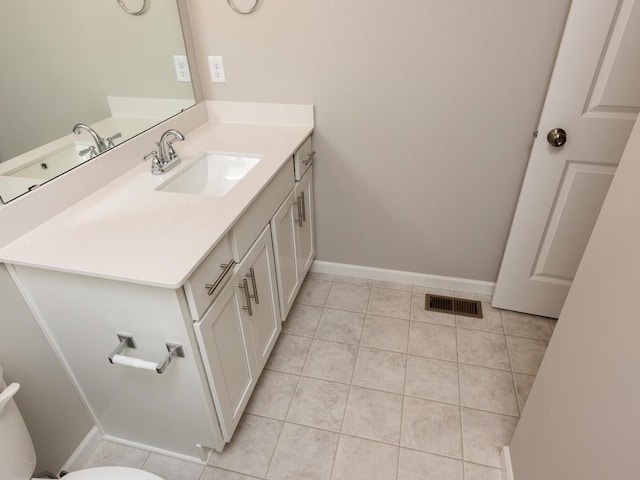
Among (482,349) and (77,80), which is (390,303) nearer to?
(482,349)

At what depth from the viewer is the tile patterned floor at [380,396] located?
151 cm

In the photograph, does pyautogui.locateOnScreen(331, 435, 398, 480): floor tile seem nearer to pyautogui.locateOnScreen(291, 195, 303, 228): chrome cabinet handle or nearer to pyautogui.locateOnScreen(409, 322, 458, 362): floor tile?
pyautogui.locateOnScreen(409, 322, 458, 362): floor tile

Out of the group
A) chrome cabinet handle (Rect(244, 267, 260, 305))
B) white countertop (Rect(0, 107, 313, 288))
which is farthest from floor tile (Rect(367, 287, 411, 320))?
white countertop (Rect(0, 107, 313, 288))

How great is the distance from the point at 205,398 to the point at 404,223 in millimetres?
1391

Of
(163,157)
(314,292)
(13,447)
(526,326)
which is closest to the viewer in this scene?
(13,447)

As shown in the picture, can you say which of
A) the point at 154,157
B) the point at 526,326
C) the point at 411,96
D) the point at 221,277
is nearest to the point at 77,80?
the point at 154,157

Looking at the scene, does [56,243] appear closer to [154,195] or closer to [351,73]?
[154,195]

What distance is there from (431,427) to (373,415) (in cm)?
23

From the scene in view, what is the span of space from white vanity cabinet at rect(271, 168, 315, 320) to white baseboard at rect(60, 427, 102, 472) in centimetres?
88

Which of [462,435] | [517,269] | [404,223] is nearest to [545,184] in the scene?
[517,269]

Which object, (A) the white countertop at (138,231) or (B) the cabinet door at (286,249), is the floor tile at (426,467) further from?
(A) the white countertop at (138,231)

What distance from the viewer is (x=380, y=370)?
188 cm

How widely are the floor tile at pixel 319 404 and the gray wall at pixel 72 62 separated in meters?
1.37

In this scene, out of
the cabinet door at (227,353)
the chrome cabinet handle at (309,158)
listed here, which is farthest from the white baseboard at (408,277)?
the cabinet door at (227,353)
